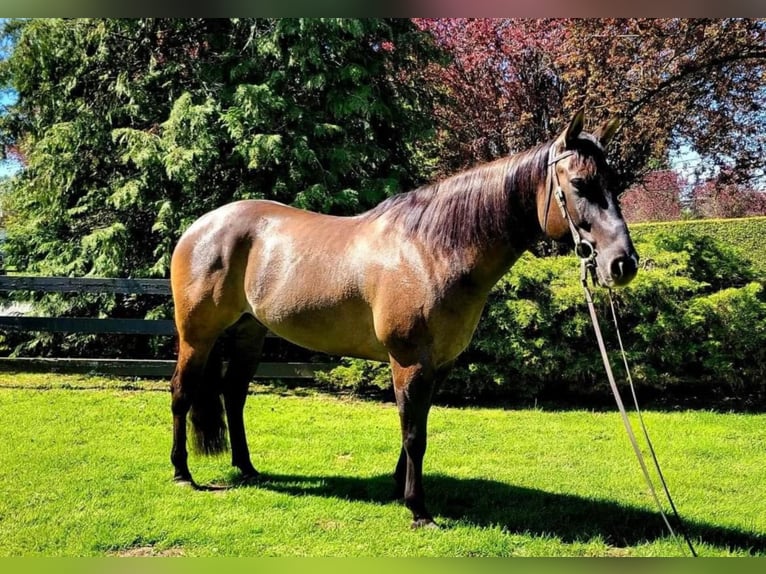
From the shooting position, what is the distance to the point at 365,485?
148 inches

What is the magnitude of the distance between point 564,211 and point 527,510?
6.21ft

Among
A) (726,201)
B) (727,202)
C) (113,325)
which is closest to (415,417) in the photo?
(113,325)

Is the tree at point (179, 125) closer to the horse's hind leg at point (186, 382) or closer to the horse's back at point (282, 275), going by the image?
the horse's back at point (282, 275)

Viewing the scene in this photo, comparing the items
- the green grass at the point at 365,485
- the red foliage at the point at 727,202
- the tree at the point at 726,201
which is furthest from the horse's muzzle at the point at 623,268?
the red foliage at the point at 727,202

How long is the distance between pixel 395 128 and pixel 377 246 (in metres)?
5.28

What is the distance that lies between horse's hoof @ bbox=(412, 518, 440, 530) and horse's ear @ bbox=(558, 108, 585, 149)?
84.1 inches

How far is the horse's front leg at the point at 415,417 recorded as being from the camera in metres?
2.97

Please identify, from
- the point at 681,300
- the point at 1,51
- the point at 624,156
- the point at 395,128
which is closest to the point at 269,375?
the point at 395,128

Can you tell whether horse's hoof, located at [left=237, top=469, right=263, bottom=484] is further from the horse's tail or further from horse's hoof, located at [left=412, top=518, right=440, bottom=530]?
horse's hoof, located at [left=412, top=518, right=440, bottom=530]

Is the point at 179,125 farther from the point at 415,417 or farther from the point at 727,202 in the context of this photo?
the point at 727,202

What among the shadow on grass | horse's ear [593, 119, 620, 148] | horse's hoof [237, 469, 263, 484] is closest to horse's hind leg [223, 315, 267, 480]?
horse's hoof [237, 469, 263, 484]

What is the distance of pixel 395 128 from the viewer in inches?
317

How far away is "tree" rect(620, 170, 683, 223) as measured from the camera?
788 inches

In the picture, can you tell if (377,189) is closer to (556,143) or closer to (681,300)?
(681,300)
